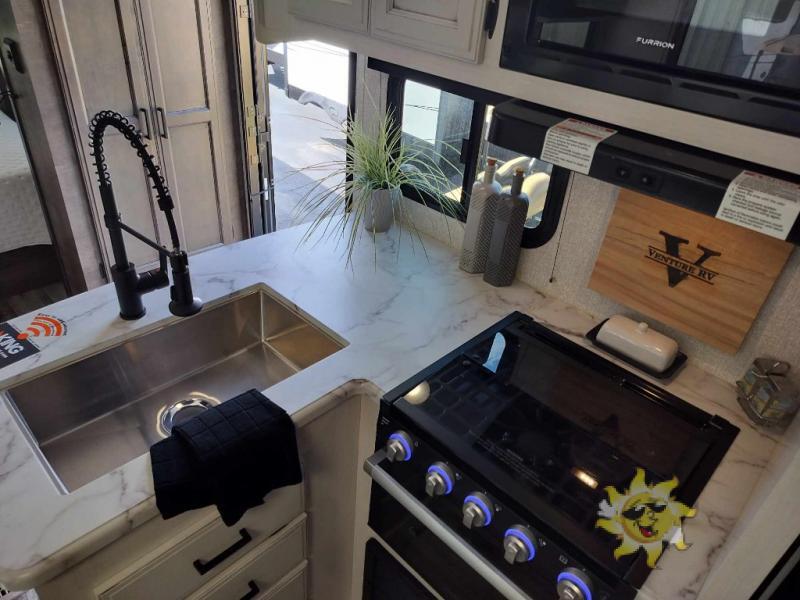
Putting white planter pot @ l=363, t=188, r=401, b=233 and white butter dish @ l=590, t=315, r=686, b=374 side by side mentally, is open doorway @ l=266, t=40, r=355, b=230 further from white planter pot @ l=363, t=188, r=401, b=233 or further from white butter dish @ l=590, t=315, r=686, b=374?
white butter dish @ l=590, t=315, r=686, b=374

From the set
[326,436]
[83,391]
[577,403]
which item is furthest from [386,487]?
[83,391]

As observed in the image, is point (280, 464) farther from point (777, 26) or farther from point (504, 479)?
point (777, 26)

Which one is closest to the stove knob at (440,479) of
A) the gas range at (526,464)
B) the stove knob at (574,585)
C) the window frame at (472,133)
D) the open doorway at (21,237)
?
the gas range at (526,464)

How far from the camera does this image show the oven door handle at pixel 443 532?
3.20 ft

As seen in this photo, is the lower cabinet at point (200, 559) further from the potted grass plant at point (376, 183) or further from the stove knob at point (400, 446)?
the potted grass plant at point (376, 183)

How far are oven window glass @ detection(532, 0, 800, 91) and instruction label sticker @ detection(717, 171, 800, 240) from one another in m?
0.14

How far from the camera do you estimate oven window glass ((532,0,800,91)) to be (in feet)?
2.17

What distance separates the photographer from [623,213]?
1.30m

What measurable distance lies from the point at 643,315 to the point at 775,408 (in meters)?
0.36

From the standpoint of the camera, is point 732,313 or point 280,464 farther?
point 732,313

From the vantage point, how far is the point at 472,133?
5.13ft

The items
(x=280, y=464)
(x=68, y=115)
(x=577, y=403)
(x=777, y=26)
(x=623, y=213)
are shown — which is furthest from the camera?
(x=68, y=115)

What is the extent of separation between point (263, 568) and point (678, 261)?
1.20 metres

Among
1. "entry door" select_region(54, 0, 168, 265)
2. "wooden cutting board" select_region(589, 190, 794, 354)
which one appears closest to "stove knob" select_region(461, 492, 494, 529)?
"wooden cutting board" select_region(589, 190, 794, 354)
